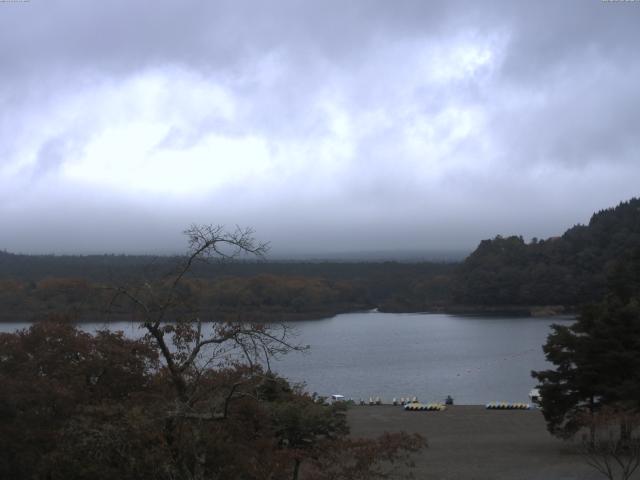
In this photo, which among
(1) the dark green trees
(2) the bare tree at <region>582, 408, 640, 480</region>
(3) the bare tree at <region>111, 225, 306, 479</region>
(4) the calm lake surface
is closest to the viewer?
(3) the bare tree at <region>111, 225, 306, 479</region>

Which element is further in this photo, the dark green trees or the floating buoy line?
the floating buoy line

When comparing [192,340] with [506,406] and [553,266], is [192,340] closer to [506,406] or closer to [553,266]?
[506,406]

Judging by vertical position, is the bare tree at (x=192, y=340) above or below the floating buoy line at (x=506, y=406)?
above

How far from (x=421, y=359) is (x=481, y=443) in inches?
970

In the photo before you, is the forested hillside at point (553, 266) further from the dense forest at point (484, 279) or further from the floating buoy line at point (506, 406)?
the floating buoy line at point (506, 406)

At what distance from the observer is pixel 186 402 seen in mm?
6336

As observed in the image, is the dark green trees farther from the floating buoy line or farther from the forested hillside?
the forested hillside

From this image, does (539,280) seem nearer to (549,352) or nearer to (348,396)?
(348,396)

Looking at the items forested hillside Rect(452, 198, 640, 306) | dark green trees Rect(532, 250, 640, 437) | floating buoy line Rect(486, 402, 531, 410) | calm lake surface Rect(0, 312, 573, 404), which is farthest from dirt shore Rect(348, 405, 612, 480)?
forested hillside Rect(452, 198, 640, 306)

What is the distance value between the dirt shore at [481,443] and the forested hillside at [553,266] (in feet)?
163

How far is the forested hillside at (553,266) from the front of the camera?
73.4 m

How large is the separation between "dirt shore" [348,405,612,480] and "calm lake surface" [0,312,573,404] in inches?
194

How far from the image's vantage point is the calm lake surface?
110 ft

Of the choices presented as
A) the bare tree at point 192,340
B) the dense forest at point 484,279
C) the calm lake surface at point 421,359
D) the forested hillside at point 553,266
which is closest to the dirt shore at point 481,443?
the calm lake surface at point 421,359
